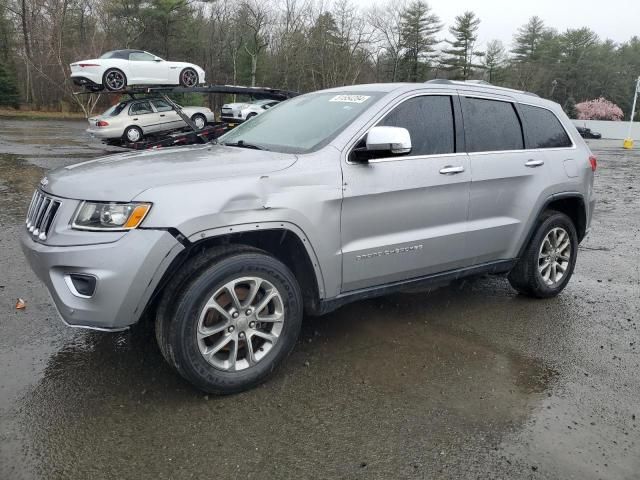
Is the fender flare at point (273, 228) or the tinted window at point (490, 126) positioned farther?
the tinted window at point (490, 126)

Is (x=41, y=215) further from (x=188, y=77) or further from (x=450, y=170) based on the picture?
(x=188, y=77)

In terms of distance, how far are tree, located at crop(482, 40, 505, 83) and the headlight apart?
232ft

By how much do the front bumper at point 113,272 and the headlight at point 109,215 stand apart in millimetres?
68

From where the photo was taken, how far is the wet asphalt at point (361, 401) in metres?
2.58

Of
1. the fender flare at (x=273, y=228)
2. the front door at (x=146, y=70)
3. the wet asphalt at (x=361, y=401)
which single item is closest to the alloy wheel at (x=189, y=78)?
the front door at (x=146, y=70)

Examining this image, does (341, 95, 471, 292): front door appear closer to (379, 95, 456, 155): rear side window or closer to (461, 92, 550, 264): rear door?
(379, 95, 456, 155): rear side window

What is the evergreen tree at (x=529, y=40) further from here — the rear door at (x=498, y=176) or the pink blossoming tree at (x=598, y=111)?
the rear door at (x=498, y=176)

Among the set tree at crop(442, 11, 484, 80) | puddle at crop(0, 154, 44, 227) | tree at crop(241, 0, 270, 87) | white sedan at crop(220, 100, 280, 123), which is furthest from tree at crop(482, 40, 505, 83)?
puddle at crop(0, 154, 44, 227)

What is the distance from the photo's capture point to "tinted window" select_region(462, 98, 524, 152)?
418 centimetres

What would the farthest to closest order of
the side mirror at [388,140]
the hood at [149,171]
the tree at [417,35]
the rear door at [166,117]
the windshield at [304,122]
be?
the tree at [417,35] < the rear door at [166,117] < the windshield at [304,122] < the side mirror at [388,140] < the hood at [149,171]

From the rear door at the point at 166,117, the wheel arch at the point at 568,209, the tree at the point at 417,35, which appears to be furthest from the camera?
the tree at the point at 417,35

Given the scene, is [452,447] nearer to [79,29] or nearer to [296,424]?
[296,424]

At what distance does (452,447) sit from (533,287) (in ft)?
8.08

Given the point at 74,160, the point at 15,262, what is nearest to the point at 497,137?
the point at 15,262
